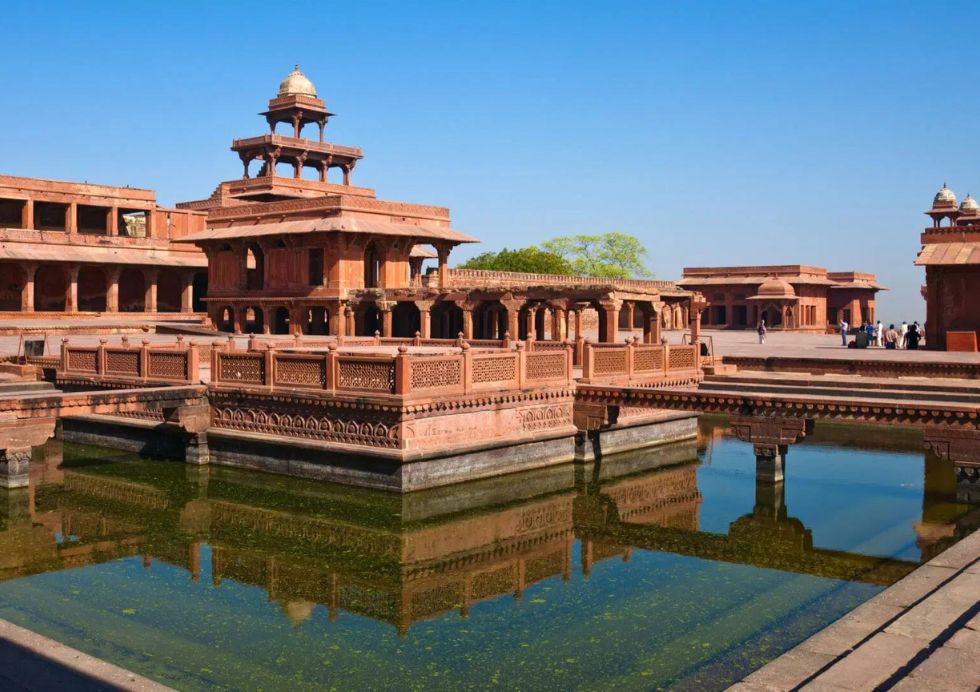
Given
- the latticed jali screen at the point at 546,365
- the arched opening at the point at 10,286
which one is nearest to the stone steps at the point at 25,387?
the latticed jali screen at the point at 546,365

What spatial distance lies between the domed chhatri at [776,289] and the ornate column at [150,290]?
33035 mm

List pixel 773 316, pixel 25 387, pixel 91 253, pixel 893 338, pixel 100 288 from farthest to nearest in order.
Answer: pixel 773 316 < pixel 100 288 < pixel 91 253 < pixel 893 338 < pixel 25 387

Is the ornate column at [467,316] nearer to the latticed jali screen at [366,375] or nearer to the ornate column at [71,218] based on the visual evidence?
the latticed jali screen at [366,375]

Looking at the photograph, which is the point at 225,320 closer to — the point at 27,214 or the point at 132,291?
the point at 132,291

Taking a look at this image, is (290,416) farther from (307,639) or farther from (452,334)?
(452,334)

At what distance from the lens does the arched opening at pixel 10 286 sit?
132 ft

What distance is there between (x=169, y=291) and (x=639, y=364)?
32.7 meters

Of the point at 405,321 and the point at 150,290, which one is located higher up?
the point at 150,290

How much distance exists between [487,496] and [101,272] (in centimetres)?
3438

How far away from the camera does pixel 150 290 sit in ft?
144

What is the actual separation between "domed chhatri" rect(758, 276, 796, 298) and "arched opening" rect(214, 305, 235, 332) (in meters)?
30.3

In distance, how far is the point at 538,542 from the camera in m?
14.1

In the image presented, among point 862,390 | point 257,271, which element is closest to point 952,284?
point 862,390

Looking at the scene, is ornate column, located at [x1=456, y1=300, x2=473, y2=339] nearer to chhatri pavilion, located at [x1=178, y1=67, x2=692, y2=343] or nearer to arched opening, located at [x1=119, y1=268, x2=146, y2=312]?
chhatri pavilion, located at [x1=178, y1=67, x2=692, y2=343]
